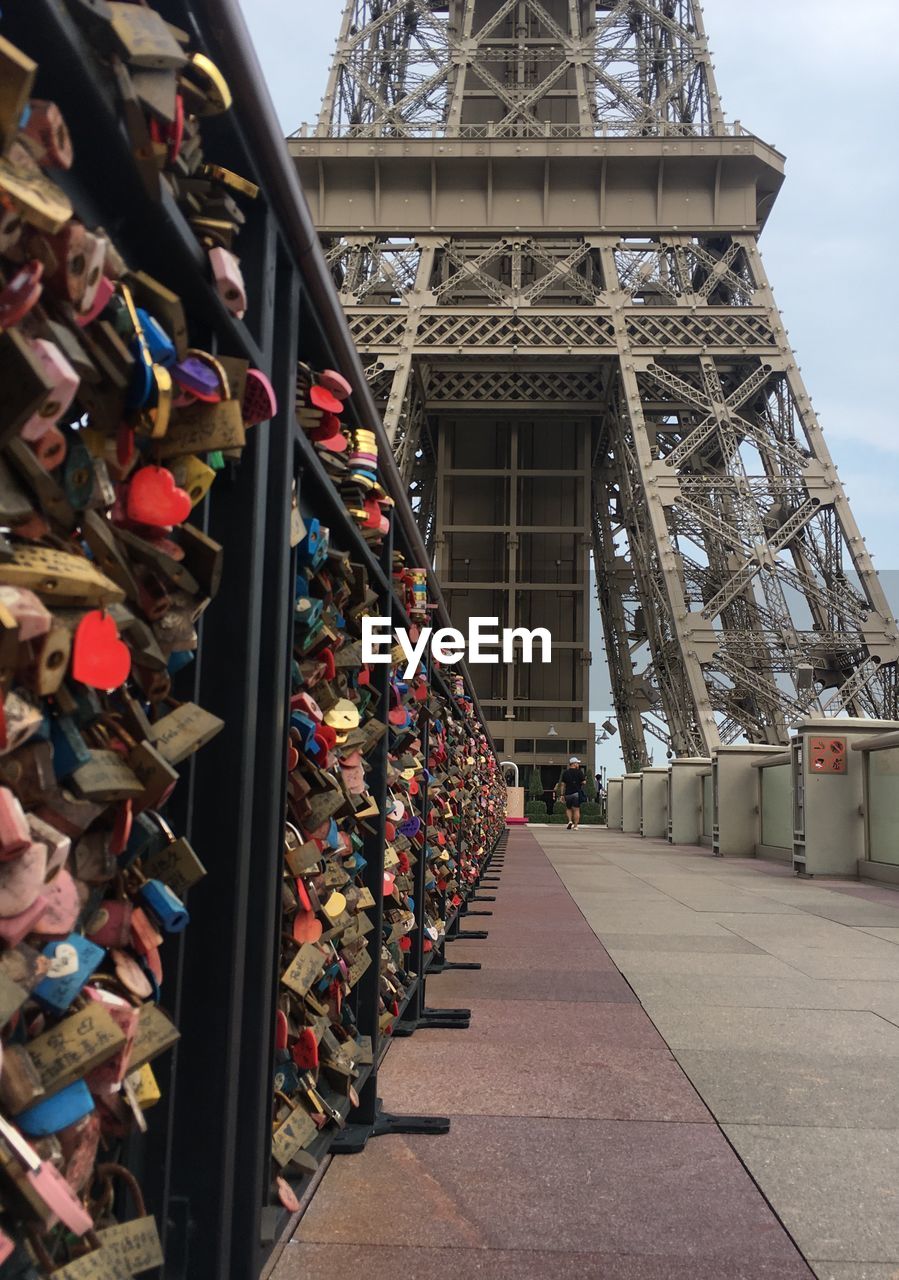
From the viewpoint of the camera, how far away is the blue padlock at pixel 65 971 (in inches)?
40.1

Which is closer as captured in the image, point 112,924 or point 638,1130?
point 112,924

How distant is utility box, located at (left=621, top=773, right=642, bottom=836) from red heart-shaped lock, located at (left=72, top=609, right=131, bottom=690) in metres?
25.1

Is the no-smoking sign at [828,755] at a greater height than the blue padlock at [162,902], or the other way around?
the no-smoking sign at [828,755]

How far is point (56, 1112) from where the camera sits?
1.01m

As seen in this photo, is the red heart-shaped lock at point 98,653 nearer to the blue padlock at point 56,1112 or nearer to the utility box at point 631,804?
the blue padlock at point 56,1112

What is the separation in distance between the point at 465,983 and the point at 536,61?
4635 cm

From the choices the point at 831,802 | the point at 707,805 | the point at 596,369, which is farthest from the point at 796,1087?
the point at 596,369

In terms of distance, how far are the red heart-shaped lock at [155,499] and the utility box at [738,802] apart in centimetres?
1569

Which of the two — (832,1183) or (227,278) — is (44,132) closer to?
(227,278)

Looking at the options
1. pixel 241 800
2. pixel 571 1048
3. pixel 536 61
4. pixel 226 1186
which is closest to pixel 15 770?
pixel 241 800

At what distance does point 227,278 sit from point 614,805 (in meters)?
29.2

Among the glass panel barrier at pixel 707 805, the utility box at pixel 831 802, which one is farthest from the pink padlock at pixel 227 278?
the glass panel barrier at pixel 707 805

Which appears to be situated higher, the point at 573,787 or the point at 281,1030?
the point at 573,787

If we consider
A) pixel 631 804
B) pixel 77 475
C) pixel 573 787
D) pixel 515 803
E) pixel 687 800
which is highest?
pixel 77 475
